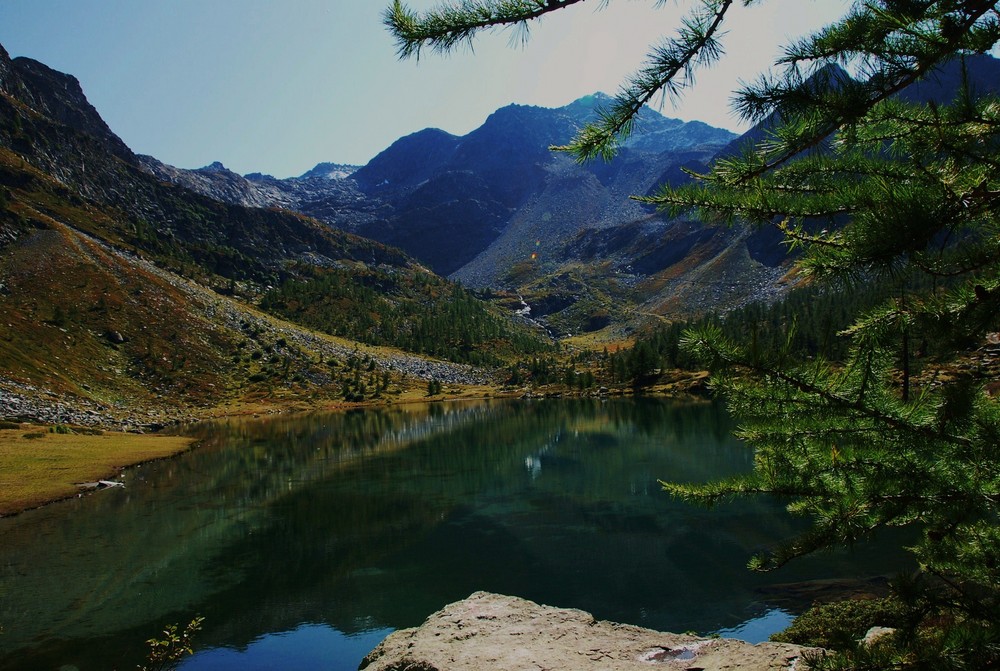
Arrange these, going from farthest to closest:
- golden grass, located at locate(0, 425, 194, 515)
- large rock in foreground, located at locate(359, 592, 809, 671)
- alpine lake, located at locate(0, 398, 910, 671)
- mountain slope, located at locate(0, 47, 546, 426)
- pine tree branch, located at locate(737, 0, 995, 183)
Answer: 1. mountain slope, located at locate(0, 47, 546, 426)
2. golden grass, located at locate(0, 425, 194, 515)
3. alpine lake, located at locate(0, 398, 910, 671)
4. large rock in foreground, located at locate(359, 592, 809, 671)
5. pine tree branch, located at locate(737, 0, 995, 183)

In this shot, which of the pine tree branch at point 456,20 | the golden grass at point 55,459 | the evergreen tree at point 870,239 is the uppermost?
the pine tree branch at point 456,20

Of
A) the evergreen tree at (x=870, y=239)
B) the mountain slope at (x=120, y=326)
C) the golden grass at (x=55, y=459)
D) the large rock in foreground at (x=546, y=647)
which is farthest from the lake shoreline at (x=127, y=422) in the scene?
the large rock in foreground at (x=546, y=647)

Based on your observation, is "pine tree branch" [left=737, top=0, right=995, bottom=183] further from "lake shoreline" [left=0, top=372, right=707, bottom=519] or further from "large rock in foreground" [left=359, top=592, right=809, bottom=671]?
"large rock in foreground" [left=359, top=592, right=809, bottom=671]

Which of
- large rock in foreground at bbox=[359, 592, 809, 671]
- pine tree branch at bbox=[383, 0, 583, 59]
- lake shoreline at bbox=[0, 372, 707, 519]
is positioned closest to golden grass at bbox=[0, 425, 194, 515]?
lake shoreline at bbox=[0, 372, 707, 519]

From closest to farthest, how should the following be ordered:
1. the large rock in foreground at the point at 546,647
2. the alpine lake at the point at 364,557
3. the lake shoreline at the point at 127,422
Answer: the large rock in foreground at the point at 546,647 → the alpine lake at the point at 364,557 → the lake shoreline at the point at 127,422

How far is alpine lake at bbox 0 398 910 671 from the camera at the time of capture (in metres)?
16.7

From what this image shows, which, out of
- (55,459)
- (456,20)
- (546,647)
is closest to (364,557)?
(546,647)

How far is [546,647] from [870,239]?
10.5m

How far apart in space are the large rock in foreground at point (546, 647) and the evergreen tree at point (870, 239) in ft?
21.1

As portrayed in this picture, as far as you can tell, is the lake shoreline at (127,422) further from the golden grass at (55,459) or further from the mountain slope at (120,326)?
the mountain slope at (120,326)

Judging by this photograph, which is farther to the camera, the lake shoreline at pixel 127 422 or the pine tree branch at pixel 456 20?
the lake shoreline at pixel 127 422

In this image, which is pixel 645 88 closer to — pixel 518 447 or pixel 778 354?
pixel 778 354

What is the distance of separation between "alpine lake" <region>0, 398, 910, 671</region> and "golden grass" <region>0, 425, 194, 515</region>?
81.8 inches

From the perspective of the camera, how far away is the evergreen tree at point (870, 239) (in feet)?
10.7
